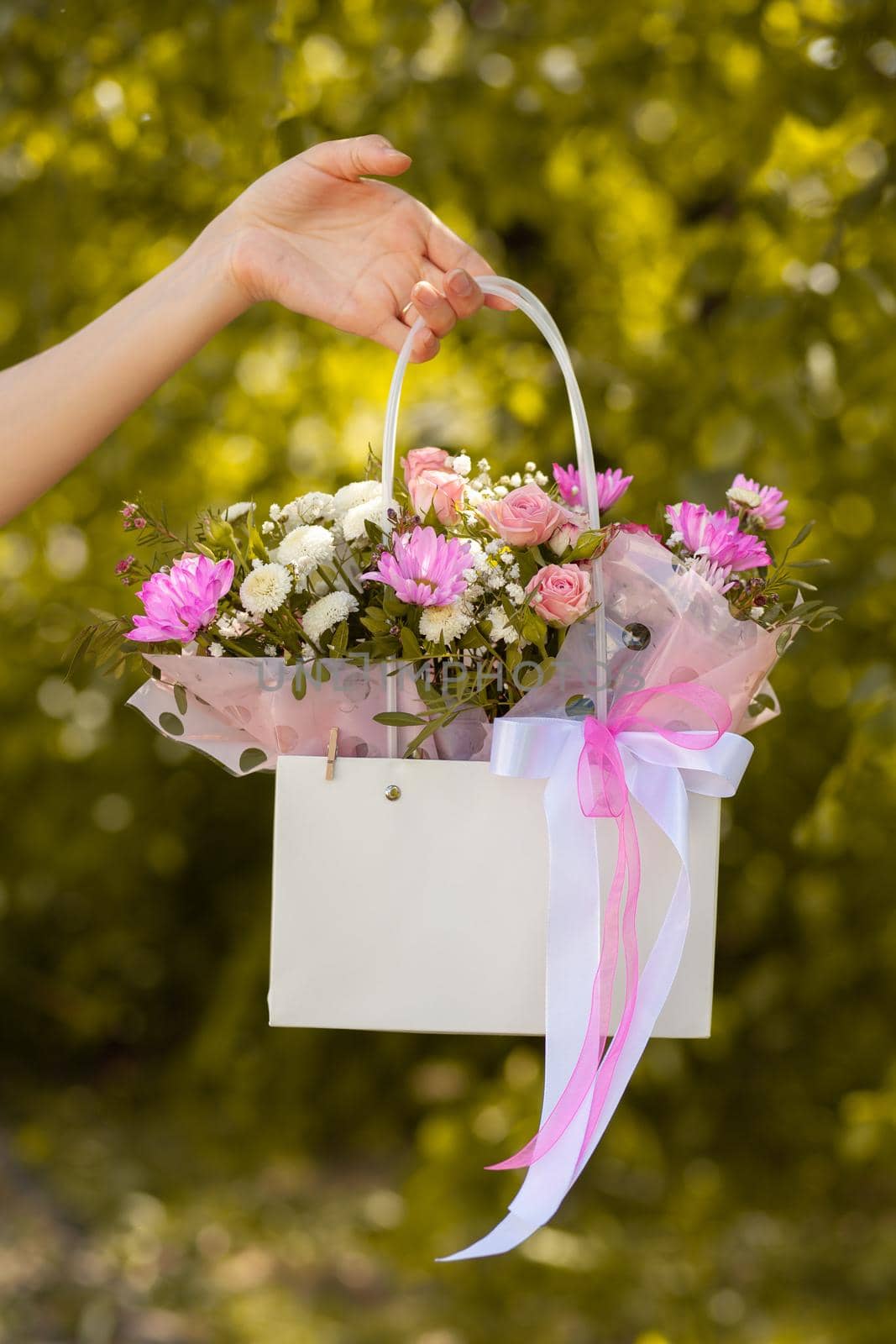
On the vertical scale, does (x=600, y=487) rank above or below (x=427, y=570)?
above

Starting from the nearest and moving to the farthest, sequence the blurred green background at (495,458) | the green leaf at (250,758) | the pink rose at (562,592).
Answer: the pink rose at (562,592)
the green leaf at (250,758)
the blurred green background at (495,458)

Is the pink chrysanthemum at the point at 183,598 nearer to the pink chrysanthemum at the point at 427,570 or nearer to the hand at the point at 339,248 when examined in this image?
the pink chrysanthemum at the point at 427,570

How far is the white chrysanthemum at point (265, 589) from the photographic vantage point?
74 cm

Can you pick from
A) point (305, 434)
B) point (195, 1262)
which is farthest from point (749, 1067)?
point (305, 434)

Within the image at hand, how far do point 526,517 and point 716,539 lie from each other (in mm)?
139

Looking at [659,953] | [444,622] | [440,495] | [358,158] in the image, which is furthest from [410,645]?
[358,158]

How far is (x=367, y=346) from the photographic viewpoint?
1849 millimetres

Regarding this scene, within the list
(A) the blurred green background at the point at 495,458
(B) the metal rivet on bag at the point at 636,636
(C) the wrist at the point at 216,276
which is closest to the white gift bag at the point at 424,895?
(B) the metal rivet on bag at the point at 636,636

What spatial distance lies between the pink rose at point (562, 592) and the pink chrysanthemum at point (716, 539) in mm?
115

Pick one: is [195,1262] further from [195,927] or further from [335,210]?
[335,210]

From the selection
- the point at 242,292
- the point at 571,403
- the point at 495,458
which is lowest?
the point at 571,403

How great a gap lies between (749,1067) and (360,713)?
5.19ft

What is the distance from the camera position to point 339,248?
100cm

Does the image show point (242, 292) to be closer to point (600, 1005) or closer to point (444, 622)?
point (444, 622)
